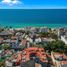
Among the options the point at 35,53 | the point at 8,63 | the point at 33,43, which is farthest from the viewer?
the point at 33,43

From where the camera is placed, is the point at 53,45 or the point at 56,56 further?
the point at 53,45

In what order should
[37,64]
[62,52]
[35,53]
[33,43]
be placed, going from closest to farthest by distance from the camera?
1. [37,64]
2. [35,53]
3. [62,52]
4. [33,43]

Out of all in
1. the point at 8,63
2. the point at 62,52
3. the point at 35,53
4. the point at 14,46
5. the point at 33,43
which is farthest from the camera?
the point at 33,43

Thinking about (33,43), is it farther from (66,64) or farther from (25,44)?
(66,64)

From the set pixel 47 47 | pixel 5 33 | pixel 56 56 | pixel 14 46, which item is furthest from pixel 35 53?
pixel 5 33

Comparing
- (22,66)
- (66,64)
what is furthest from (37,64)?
(66,64)

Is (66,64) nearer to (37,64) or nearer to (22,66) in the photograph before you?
(37,64)

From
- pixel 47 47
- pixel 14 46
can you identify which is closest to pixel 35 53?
pixel 47 47

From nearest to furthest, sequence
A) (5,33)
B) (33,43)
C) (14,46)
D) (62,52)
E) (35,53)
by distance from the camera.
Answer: (35,53)
(62,52)
(14,46)
(33,43)
(5,33)

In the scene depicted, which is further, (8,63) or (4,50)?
(4,50)
